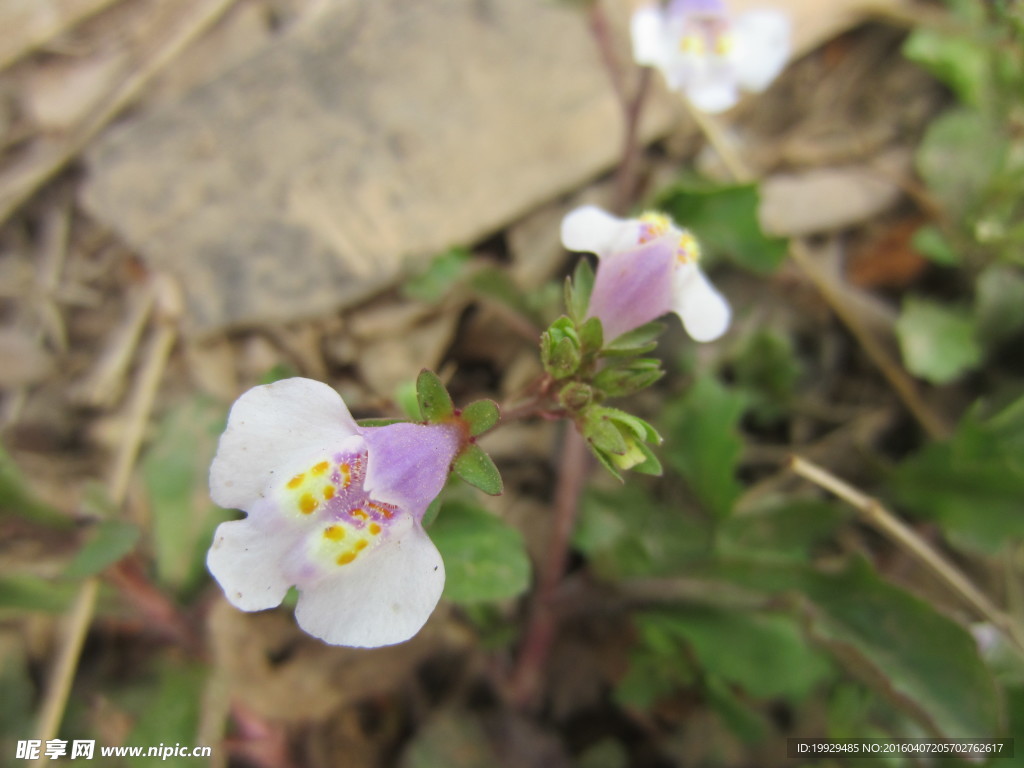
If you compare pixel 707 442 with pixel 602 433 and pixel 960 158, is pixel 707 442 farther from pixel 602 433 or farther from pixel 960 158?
pixel 960 158

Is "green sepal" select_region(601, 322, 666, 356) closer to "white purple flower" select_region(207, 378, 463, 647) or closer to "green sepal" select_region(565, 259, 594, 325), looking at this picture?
"green sepal" select_region(565, 259, 594, 325)

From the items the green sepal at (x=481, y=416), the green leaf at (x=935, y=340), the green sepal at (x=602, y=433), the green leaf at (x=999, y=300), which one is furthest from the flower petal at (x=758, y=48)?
the green sepal at (x=481, y=416)

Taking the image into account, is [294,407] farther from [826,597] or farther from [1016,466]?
[1016,466]

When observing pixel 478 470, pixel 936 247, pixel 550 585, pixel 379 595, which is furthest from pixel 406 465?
pixel 936 247

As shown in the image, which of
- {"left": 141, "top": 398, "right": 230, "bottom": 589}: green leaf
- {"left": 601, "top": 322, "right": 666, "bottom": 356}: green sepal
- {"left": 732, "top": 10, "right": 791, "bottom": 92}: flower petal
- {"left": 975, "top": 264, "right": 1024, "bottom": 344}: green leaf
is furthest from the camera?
{"left": 975, "top": 264, "right": 1024, "bottom": 344}: green leaf

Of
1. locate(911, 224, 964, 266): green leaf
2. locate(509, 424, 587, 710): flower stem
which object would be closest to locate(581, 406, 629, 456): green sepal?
locate(509, 424, 587, 710): flower stem
